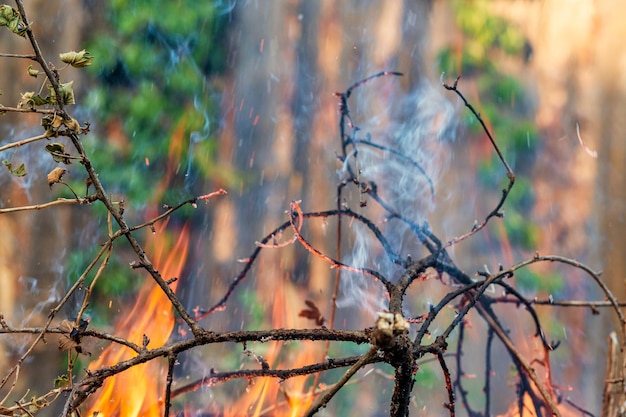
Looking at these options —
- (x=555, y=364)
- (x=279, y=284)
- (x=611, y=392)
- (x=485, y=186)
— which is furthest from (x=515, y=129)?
(x=611, y=392)

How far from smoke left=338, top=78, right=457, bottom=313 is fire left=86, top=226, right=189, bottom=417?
62cm

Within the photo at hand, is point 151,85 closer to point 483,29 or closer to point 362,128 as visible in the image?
point 362,128

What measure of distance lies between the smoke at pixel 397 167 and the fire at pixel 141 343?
0.62 metres

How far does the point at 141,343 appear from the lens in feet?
6.11

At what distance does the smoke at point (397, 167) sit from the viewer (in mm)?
1991

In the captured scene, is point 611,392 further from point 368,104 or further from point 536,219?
point 368,104

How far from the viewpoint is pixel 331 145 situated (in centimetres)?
208

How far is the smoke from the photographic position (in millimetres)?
1991

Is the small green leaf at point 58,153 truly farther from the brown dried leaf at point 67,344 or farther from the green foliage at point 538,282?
the green foliage at point 538,282

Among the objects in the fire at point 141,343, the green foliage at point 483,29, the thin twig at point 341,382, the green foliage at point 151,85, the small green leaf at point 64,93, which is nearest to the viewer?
the thin twig at point 341,382

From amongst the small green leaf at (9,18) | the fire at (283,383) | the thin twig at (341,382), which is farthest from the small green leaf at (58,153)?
the fire at (283,383)

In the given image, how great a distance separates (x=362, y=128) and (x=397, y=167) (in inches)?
7.7

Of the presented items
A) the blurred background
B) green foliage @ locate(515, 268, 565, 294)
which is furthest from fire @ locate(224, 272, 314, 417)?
green foliage @ locate(515, 268, 565, 294)

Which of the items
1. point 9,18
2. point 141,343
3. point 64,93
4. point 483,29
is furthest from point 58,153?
point 483,29
